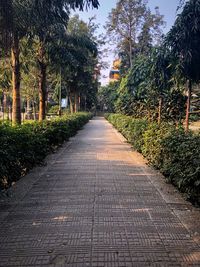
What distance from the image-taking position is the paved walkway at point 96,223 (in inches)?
149

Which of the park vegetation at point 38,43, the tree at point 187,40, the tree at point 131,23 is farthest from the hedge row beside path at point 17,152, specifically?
the tree at point 131,23

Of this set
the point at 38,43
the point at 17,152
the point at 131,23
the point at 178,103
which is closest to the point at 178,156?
the point at 17,152

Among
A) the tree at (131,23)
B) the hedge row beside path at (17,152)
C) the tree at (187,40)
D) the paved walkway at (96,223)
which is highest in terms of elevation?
the tree at (131,23)

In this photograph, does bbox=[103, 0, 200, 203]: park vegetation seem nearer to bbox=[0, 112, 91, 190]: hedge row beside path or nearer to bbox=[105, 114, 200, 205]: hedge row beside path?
bbox=[105, 114, 200, 205]: hedge row beside path

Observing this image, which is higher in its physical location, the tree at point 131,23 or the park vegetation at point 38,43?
the tree at point 131,23

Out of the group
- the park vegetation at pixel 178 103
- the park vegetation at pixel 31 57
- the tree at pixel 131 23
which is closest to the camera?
the park vegetation at pixel 178 103

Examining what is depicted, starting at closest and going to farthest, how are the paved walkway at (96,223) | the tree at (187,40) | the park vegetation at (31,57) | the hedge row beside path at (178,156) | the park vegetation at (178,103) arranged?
1. the paved walkway at (96,223)
2. the hedge row beside path at (178,156)
3. the park vegetation at (178,103)
4. the park vegetation at (31,57)
5. the tree at (187,40)

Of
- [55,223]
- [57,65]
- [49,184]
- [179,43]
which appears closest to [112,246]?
[55,223]

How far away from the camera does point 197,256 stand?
12.6ft

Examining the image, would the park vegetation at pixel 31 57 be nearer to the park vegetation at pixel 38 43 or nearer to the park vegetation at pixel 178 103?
the park vegetation at pixel 38 43

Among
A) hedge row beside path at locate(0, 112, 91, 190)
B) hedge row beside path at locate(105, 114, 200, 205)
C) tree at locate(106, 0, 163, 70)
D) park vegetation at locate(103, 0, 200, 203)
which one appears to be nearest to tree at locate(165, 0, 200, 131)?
park vegetation at locate(103, 0, 200, 203)

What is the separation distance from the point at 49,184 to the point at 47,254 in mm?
3596

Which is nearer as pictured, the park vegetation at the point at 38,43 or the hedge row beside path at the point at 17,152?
the hedge row beside path at the point at 17,152

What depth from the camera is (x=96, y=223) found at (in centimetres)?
486
